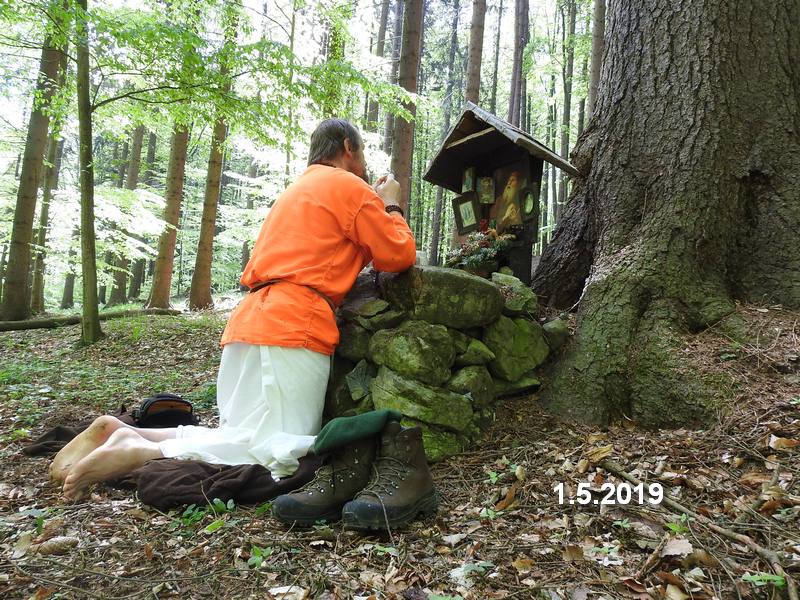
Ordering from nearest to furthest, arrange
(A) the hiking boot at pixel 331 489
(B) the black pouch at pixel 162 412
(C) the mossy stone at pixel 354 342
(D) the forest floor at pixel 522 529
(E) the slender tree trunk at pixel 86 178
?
(D) the forest floor at pixel 522 529
(A) the hiking boot at pixel 331 489
(C) the mossy stone at pixel 354 342
(B) the black pouch at pixel 162 412
(E) the slender tree trunk at pixel 86 178

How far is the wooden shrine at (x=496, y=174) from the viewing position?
396 cm

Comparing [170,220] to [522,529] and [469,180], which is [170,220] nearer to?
[469,180]

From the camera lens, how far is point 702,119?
11.0ft

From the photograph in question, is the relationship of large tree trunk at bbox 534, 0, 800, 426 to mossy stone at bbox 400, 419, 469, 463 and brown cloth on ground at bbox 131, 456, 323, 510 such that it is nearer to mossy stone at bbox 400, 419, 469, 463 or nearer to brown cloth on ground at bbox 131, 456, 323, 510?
mossy stone at bbox 400, 419, 469, 463

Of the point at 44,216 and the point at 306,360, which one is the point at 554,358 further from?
the point at 44,216

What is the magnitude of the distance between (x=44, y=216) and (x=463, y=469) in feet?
36.7

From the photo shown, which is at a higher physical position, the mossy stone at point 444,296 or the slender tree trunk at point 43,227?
the slender tree trunk at point 43,227

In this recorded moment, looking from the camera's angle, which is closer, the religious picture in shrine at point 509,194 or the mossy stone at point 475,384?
the mossy stone at point 475,384

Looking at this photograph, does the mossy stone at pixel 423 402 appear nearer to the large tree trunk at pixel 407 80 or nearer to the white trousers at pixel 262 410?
the white trousers at pixel 262 410

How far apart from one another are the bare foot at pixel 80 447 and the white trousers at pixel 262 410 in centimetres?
36

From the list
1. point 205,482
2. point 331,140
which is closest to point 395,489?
point 205,482

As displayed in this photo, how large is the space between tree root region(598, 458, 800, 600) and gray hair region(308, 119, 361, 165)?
8.51ft

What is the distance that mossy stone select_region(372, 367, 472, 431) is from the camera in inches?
111

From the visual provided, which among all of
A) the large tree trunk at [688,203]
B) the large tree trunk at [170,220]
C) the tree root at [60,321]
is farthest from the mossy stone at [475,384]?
the large tree trunk at [170,220]
